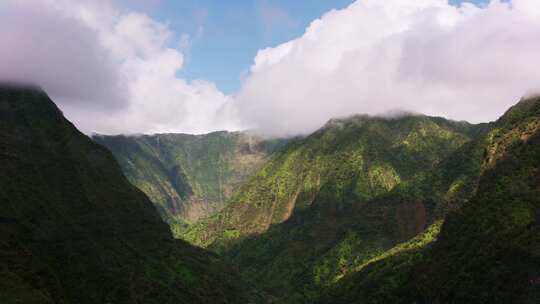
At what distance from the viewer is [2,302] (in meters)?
198

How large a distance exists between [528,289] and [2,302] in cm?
20910

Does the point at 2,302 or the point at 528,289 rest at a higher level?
the point at 2,302

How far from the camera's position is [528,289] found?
19800 centimetres
